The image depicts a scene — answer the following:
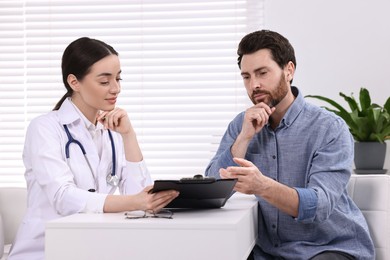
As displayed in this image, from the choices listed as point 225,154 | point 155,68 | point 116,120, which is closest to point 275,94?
point 225,154

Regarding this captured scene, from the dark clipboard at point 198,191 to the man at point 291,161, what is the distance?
18 centimetres

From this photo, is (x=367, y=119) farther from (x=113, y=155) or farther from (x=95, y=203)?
(x=95, y=203)

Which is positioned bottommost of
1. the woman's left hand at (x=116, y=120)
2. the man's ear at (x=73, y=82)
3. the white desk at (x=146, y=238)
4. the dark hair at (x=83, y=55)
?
the white desk at (x=146, y=238)

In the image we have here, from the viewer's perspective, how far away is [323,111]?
2.30 metres

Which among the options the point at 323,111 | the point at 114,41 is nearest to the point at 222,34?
the point at 114,41

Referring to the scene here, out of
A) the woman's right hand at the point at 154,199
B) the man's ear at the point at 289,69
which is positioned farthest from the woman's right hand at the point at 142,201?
the man's ear at the point at 289,69

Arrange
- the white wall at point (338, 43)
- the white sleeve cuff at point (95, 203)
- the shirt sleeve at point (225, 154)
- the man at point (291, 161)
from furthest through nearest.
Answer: the white wall at point (338, 43), the shirt sleeve at point (225, 154), the man at point (291, 161), the white sleeve cuff at point (95, 203)

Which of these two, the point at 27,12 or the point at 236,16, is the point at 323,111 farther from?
the point at 27,12

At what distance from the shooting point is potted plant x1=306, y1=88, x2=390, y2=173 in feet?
11.2

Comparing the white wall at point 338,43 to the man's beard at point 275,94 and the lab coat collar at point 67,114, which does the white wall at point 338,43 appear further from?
the lab coat collar at point 67,114

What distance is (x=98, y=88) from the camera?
2406 millimetres

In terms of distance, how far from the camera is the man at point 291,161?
208cm

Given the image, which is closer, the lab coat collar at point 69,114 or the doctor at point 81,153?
the doctor at point 81,153

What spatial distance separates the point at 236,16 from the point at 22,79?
1.38m
